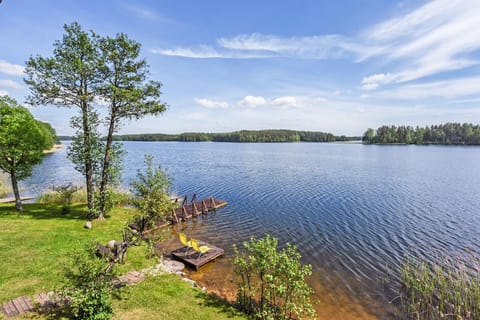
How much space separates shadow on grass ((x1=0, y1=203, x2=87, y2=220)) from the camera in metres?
14.8

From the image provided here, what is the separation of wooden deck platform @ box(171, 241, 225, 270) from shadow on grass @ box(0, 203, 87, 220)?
7.46 m

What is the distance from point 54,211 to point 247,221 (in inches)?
533

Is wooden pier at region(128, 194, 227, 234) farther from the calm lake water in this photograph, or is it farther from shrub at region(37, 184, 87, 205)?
shrub at region(37, 184, 87, 205)

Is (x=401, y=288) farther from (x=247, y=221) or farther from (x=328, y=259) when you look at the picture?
(x=247, y=221)

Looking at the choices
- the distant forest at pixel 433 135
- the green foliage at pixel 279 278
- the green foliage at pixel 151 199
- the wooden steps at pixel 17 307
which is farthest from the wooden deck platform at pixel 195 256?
the distant forest at pixel 433 135

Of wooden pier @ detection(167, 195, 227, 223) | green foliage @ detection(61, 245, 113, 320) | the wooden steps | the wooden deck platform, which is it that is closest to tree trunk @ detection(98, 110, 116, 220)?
wooden pier @ detection(167, 195, 227, 223)

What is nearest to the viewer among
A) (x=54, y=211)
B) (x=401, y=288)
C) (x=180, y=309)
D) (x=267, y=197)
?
(x=180, y=309)

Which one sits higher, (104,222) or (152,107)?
(152,107)

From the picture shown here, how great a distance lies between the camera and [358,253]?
43.3ft

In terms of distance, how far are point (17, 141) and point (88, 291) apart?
13.9 meters

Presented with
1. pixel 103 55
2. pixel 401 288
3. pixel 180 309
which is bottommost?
pixel 401 288

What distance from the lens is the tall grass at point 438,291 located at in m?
8.59

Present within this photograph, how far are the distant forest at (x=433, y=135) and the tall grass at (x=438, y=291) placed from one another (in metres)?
129

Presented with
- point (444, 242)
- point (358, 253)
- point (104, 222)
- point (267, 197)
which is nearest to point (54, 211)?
point (104, 222)
